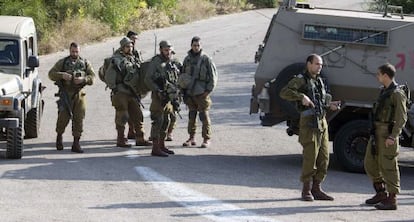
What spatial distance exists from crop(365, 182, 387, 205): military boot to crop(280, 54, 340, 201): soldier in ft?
1.60

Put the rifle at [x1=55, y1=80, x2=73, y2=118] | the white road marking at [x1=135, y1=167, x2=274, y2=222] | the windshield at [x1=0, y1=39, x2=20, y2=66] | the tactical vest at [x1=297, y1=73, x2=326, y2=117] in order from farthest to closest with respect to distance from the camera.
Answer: the windshield at [x1=0, y1=39, x2=20, y2=66]
the rifle at [x1=55, y1=80, x2=73, y2=118]
the tactical vest at [x1=297, y1=73, x2=326, y2=117]
the white road marking at [x1=135, y1=167, x2=274, y2=222]

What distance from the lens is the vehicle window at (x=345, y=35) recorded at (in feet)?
43.0

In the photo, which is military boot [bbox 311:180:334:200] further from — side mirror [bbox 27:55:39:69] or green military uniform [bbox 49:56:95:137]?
side mirror [bbox 27:55:39:69]

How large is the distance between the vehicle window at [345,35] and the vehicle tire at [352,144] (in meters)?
1.21

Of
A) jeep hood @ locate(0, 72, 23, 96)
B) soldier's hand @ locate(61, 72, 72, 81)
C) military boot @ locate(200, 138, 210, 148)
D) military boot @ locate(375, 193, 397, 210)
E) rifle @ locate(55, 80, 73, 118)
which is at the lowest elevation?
military boot @ locate(200, 138, 210, 148)

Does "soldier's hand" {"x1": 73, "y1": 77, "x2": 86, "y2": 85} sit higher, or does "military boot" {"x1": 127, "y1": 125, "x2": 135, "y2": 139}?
"soldier's hand" {"x1": 73, "y1": 77, "x2": 86, "y2": 85}

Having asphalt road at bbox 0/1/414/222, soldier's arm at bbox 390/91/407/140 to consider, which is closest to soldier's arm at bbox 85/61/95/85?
asphalt road at bbox 0/1/414/222

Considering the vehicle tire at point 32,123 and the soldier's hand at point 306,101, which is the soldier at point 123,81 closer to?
the vehicle tire at point 32,123

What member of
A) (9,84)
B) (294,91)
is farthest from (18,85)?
(294,91)

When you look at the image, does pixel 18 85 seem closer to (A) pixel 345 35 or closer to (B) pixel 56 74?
(B) pixel 56 74

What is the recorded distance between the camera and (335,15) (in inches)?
522

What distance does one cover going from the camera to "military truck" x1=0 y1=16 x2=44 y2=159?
12.8 metres

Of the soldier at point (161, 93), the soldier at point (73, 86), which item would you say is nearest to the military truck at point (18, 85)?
the soldier at point (73, 86)

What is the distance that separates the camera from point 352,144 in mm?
13188
